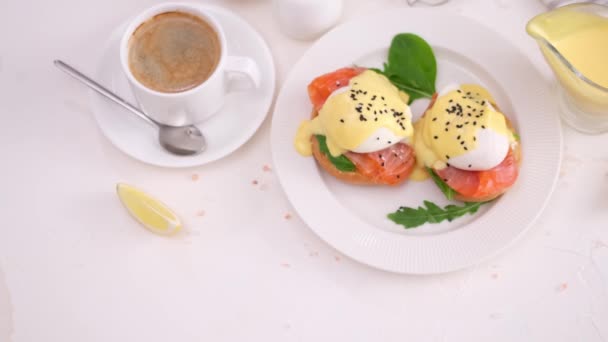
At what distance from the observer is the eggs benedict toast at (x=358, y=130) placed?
1463mm

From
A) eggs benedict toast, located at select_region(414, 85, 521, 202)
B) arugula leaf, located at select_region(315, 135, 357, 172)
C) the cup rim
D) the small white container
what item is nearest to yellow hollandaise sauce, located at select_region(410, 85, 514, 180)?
eggs benedict toast, located at select_region(414, 85, 521, 202)

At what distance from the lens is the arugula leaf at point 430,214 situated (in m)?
1.49

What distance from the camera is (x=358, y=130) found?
1.45 metres

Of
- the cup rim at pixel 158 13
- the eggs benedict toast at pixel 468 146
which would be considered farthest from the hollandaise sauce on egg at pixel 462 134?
the cup rim at pixel 158 13

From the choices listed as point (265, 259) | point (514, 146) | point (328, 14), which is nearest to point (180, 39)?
point (328, 14)

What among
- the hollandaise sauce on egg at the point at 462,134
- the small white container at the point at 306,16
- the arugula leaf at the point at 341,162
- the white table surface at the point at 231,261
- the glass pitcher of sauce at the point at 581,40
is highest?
the small white container at the point at 306,16

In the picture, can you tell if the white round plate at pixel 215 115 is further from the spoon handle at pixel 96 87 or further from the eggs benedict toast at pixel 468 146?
the eggs benedict toast at pixel 468 146

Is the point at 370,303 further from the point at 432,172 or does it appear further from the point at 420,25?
the point at 420,25

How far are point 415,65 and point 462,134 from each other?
9.5 inches

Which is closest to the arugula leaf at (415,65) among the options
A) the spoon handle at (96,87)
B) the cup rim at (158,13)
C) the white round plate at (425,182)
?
the white round plate at (425,182)

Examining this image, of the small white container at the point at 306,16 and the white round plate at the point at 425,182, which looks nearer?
the white round plate at the point at 425,182

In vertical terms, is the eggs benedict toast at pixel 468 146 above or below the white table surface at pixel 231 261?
above

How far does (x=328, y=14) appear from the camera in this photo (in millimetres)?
1617

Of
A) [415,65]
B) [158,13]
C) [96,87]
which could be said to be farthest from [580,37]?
[96,87]
